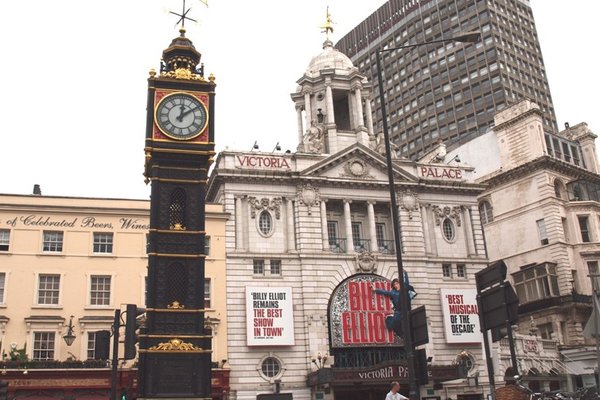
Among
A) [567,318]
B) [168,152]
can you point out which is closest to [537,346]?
[567,318]

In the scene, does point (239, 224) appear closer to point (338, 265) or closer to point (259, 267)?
point (259, 267)

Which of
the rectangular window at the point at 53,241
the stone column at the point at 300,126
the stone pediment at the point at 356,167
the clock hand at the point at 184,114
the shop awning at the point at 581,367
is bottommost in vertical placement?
the shop awning at the point at 581,367

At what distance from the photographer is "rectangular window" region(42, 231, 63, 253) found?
45781 mm

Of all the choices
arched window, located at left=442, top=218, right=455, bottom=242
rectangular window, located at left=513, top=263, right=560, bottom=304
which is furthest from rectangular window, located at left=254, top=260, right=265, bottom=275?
rectangular window, located at left=513, top=263, right=560, bottom=304

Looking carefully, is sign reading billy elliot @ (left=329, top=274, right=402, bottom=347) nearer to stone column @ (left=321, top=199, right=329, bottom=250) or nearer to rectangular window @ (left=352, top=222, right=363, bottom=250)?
rectangular window @ (left=352, top=222, right=363, bottom=250)

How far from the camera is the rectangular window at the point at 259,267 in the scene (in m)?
50.1

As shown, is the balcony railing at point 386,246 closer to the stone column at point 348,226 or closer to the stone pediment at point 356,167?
the stone column at point 348,226

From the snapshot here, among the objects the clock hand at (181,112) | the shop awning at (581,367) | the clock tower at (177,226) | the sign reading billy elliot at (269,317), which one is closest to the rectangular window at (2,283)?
the sign reading billy elliot at (269,317)

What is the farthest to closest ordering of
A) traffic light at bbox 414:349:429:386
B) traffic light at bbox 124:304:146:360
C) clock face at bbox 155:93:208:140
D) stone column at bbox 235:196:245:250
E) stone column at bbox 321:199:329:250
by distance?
stone column at bbox 321:199:329:250
stone column at bbox 235:196:245:250
clock face at bbox 155:93:208:140
traffic light at bbox 124:304:146:360
traffic light at bbox 414:349:429:386

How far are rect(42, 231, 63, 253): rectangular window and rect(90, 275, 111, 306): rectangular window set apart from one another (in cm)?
313

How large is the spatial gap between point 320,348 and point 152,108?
89.9ft

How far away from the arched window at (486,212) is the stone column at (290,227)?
87.9 ft

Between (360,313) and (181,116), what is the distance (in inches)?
1112

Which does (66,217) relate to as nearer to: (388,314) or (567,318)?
(388,314)
